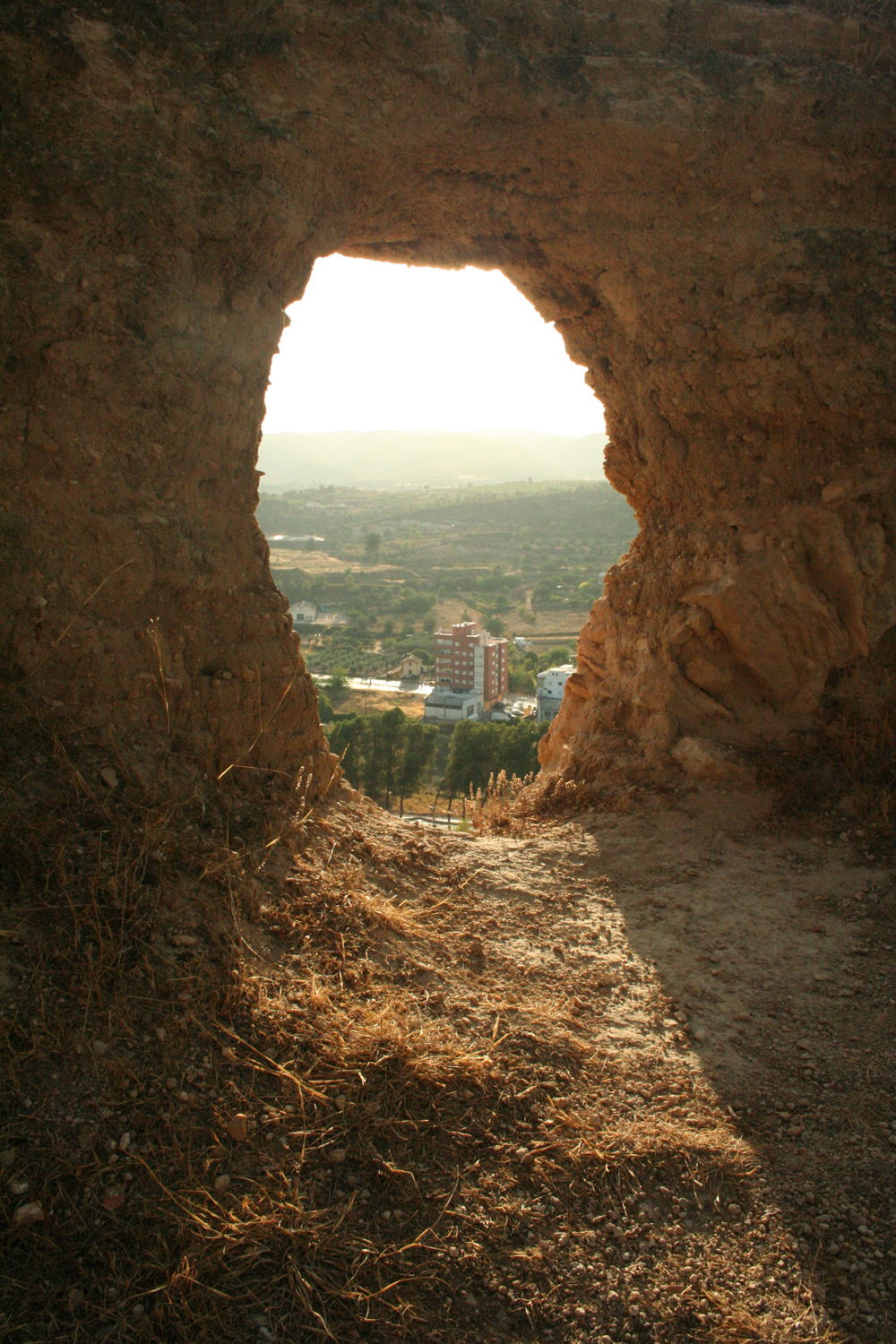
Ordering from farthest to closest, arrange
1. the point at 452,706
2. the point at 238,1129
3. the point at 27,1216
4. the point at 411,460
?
the point at 411,460 < the point at 452,706 < the point at 238,1129 < the point at 27,1216

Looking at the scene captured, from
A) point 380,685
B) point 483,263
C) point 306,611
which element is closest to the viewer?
point 483,263

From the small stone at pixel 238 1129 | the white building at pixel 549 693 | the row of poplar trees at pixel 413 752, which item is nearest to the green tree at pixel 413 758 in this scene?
the row of poplar trees at pixel 413 752

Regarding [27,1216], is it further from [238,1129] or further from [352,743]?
[352,743]

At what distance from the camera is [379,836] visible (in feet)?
16.2

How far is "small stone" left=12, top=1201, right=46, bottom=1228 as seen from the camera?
2.42 metres

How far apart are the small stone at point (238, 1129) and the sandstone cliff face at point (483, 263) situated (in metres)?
1.73

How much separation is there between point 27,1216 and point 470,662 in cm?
1708

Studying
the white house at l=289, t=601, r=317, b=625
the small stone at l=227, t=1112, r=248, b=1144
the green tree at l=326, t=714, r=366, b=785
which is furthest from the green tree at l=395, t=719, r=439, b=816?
the white house at l=289, t=601, r=317, b=625

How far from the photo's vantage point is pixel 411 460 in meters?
141

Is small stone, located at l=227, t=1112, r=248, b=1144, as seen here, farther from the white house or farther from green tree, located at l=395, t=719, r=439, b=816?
the white house

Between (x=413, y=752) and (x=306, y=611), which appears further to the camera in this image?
(x=306, y=611)

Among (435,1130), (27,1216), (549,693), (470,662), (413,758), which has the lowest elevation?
(413,758)

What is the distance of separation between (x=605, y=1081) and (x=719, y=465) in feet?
13.9

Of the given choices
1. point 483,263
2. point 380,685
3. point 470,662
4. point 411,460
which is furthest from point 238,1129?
point 411,460
